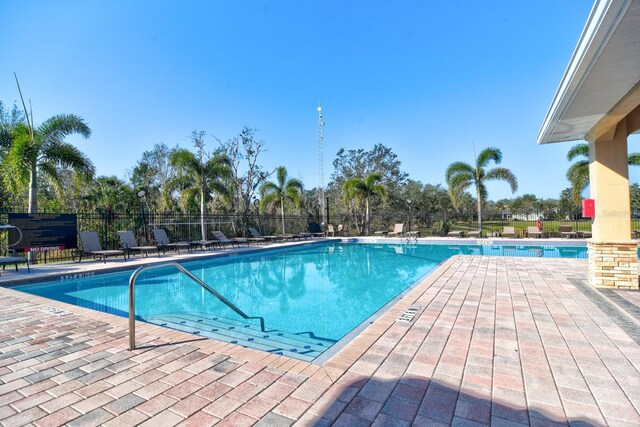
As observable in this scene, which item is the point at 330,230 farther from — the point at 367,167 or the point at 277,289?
the point at 367,167

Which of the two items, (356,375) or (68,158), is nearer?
(356,375)

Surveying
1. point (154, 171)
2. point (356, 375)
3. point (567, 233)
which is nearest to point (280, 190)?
point (154, 171)

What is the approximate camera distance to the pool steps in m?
3.51

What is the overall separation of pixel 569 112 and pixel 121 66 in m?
13.6

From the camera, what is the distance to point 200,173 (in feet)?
48.5

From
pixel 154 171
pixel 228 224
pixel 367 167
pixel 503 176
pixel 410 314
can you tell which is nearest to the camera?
pixel 410 314

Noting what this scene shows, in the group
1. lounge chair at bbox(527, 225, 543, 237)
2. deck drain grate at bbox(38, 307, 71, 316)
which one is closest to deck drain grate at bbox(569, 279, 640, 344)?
deck drain grate at bbox(38, 307, 71, 316)

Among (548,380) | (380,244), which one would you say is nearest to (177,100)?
(380,244)

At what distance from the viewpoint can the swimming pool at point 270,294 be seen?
4.17 metres

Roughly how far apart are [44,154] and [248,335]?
980 cm

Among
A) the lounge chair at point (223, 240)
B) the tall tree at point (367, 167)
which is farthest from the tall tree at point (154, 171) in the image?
the tall tree at point (367, 167)

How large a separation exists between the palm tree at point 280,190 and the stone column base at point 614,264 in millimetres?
15110

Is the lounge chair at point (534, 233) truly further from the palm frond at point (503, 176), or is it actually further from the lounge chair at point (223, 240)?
the lounge chair at point (223, 240)

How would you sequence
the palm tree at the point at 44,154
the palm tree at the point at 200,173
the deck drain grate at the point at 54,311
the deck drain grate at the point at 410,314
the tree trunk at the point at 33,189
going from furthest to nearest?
1. the palm tree at the point at 200,173
2. the tree trunk at the point at 33,189
3. the palm tree at the point at 44,154
4. the deck drain grate at the point at 54,311
5. the deck drain grate at the point at 410,314
